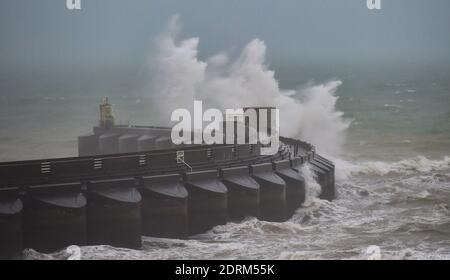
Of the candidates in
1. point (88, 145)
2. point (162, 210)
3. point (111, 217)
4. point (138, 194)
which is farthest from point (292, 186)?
point (88, 145)

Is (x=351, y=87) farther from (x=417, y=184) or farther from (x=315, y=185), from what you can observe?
(x=315, y=185)

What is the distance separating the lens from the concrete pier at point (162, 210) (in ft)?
41.0

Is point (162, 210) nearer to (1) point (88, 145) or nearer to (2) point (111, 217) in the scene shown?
(2) point (111, 217)

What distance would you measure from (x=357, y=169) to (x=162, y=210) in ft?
21.9

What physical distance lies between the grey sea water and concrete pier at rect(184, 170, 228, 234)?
12cm

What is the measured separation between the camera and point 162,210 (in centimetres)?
1252

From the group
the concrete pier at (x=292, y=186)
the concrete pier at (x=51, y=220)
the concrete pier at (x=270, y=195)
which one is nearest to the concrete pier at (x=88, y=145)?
the concrete pier at (x=292, y=186)

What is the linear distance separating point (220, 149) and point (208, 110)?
4731 mm

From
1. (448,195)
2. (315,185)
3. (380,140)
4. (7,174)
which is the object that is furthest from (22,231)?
(380,140)

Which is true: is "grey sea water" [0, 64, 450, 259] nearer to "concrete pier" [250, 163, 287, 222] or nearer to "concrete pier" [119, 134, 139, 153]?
"concrete pier" [250, 163, 287, 222]

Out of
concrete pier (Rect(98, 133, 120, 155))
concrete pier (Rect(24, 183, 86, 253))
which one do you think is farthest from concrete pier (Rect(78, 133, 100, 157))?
concrete pier (Rect(24, 183, 86, 253))

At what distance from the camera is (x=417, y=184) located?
16.6m

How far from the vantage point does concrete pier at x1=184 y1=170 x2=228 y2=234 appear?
13.0 meters

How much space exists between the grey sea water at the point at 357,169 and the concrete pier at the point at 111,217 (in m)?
0.16
